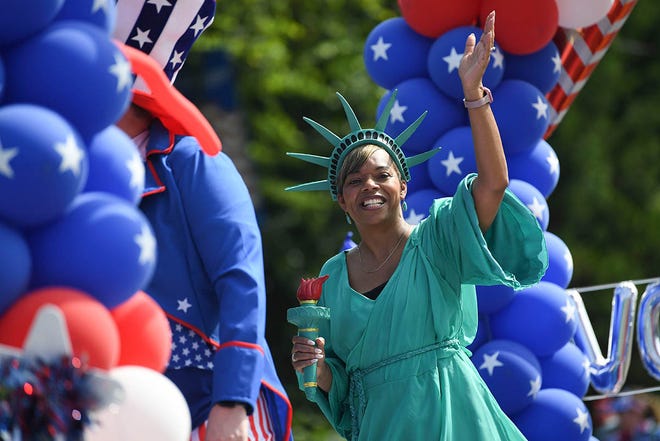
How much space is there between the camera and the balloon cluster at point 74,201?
95.3 inches

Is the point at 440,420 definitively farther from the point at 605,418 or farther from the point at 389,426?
the point at 605,418

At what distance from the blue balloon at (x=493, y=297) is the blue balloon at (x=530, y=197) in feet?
1.07

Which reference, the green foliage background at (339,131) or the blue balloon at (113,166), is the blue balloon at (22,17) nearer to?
the blue balloon at (113,166)

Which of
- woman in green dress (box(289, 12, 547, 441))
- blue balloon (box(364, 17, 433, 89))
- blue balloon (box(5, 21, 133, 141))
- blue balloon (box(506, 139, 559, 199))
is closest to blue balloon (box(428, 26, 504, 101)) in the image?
blue balloon (box(364, 17, 433, 89))

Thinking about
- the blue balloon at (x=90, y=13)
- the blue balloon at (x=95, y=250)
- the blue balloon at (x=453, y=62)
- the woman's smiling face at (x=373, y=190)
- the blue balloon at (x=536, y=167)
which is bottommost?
the blue balloon at (x=95, y=250)

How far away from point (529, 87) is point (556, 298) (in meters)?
0.90

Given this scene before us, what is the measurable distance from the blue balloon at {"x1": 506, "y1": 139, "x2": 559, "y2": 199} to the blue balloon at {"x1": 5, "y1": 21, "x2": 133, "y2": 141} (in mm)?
2985

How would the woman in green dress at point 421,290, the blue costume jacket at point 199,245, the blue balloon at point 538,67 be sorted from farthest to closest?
the blue balloon at point 538,67 → the woman in green dress at point 421,290 → the blue costume jacket at point 199,245

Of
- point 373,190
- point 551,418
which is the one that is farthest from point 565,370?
point 373,190

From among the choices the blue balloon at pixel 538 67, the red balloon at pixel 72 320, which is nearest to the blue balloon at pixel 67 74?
the red balloon at pixel 72 320

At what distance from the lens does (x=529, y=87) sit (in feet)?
17.3

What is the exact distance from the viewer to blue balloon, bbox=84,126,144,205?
2619 millimetres

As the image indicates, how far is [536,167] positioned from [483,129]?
6.14 ft

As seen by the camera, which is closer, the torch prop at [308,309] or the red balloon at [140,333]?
the red balloon at [140,333]
